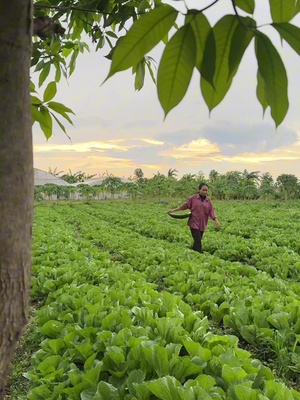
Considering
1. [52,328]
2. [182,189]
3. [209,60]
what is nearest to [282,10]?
[209,60]

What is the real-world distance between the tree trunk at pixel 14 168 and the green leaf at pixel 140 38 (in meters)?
0.39

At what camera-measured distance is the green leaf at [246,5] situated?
0.68 meters

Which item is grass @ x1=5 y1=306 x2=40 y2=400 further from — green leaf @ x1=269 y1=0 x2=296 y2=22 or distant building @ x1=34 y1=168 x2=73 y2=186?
distant building @ x1=34 y1=168 x2=73 y2=186

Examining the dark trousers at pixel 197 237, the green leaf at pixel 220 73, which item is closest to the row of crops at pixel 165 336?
the green leaf at pixel 220 73

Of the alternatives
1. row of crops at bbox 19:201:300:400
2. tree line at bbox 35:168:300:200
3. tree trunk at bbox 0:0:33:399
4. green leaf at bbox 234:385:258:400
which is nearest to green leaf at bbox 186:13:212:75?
tree trunk at bbox 0:0:33:399

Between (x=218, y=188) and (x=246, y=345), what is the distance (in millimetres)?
49492

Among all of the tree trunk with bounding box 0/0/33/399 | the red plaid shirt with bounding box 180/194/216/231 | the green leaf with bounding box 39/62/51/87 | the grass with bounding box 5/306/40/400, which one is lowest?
the grass with bounding box 5/306/40/400

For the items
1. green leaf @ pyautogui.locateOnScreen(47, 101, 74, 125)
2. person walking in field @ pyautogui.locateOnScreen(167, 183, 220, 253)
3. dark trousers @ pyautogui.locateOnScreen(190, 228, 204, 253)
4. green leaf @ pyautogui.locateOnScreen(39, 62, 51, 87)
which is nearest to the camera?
green leaf @ pyautogui.locateOnScreen(47, 101, 74, 125)

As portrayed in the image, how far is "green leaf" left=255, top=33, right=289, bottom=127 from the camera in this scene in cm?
64

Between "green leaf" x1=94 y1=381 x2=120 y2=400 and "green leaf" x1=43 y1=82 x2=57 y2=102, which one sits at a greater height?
"green leaf" x1=43 y1=82 x2=57 y2=102

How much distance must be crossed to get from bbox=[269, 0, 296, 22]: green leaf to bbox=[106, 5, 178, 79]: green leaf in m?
0.19

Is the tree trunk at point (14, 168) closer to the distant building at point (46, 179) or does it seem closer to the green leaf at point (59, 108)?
the green leaf at point (59, 108)

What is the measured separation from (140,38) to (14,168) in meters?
0.46

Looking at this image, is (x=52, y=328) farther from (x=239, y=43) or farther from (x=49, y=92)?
(x=239, y=43)
